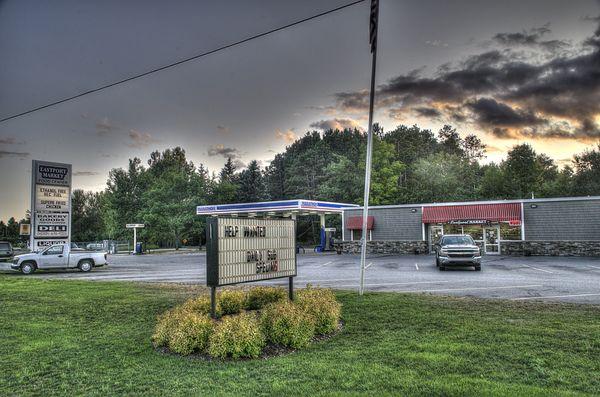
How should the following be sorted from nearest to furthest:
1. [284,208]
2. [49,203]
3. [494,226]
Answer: [49,203], [494,226], [284,208]

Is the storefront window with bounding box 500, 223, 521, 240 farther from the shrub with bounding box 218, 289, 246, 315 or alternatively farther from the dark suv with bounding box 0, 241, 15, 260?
the dark suv with bounding box 0, 241, 15, 260

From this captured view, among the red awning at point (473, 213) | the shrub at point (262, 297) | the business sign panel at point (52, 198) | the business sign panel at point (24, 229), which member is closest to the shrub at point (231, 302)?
the shrub at point (262, 297)

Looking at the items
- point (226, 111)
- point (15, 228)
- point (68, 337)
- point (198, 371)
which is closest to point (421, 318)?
point (198, 371)

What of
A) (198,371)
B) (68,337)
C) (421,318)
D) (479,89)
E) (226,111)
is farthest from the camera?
(479,89)

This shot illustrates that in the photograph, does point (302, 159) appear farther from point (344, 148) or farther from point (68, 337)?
point (68, 337)

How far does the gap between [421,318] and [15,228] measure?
88.7 metres

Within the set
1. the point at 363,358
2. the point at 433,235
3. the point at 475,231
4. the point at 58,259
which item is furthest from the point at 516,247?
the point at 58,259

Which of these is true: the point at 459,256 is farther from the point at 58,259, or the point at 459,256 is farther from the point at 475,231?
the point at 58,259

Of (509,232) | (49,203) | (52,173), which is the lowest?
(509,232)

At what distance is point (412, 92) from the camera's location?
109 feet

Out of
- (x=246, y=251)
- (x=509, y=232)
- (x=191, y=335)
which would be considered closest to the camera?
(x=191, y=335)

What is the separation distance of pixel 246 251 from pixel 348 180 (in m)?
48.4

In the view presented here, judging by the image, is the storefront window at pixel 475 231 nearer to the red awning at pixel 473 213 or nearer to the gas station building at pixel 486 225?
the gas station building at pixel 486 225

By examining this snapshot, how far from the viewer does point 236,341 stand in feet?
19.3
